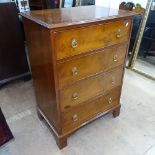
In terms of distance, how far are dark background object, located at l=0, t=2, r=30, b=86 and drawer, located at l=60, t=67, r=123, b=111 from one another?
1.14 m

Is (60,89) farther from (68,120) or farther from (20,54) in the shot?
(20,54)

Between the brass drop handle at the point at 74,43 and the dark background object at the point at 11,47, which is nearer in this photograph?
the brass drop handle at the point at 74,43

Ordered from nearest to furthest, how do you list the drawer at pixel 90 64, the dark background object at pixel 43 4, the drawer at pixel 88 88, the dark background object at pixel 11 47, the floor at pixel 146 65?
the drawer at pixel 90 64, the drawer at pixel 88 88, the dark background object at pixel 11 47, the floor at pixel 146 65, the dark background object at pixel 43 4

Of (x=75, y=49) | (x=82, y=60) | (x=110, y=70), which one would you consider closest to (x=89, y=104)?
(x=110, y=70)

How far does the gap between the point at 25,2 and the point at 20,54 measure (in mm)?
1257

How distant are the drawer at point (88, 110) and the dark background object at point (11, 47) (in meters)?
1.12

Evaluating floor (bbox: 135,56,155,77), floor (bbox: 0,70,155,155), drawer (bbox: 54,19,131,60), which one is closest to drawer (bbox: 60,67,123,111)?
drawer (bbox: 54,19,131,60)

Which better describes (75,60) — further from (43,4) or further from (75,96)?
(43,4)

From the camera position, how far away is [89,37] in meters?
1.12

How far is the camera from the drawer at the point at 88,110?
1356 millimetres

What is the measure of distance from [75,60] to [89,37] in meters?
0.17

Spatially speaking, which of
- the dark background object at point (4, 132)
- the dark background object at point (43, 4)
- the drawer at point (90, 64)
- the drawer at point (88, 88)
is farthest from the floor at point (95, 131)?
the dark background object at point (43, 4)

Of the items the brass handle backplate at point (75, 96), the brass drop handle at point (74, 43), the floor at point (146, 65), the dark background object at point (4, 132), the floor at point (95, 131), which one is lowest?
the floor at point (95, 131)

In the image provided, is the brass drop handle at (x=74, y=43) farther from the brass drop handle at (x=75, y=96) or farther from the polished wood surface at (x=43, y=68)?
the brass drop handle at (x=75, y=96)
